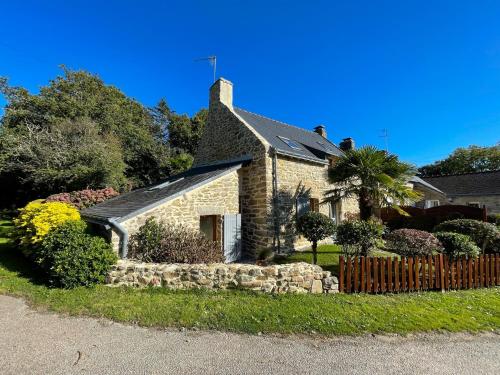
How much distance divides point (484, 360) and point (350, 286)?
111 inches

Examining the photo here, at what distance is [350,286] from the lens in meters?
6.55

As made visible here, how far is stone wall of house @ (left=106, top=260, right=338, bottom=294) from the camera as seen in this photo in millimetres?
6281

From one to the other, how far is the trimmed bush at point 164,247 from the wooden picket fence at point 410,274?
165 inches

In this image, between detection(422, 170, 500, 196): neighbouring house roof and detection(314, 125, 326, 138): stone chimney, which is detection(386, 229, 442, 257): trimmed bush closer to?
detection(314, 125, 326, 138): stone chimney

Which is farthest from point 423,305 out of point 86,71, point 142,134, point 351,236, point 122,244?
point 86,71

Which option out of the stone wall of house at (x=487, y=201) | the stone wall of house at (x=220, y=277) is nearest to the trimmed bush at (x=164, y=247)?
the stone wall of house at (x=220, y=277)

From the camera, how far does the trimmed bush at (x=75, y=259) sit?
6.11 m

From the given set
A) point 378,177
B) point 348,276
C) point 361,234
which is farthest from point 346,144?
point 348,276

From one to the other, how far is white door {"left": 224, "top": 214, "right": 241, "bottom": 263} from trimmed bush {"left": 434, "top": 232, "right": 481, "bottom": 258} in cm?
731

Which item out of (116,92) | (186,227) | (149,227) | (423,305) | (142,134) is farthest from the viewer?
(116,92)

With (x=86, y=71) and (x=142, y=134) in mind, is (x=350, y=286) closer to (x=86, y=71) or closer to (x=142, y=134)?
(x=142, y=134)

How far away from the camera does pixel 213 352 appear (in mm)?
3953

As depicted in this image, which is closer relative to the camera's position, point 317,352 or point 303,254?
point 317,352

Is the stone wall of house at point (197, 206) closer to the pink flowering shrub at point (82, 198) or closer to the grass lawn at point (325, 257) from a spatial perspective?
the grass lawn at point (325, 257)
